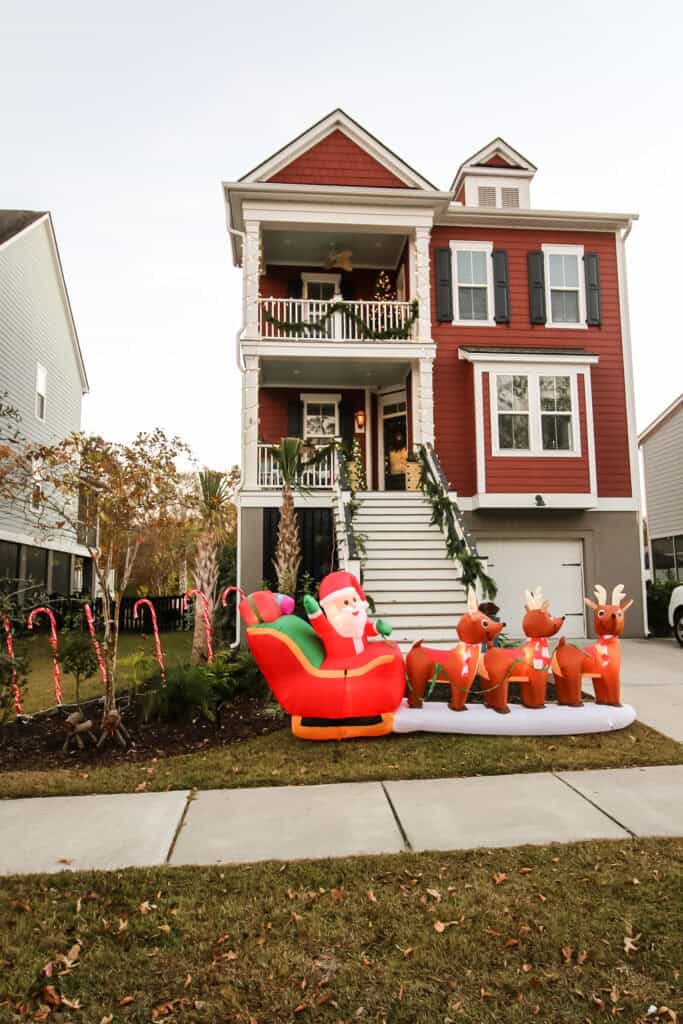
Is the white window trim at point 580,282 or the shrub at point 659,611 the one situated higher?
the white window trim at point 580,282

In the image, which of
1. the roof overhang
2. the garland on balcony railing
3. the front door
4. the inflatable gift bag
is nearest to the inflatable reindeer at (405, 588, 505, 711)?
the inflatable gift bag

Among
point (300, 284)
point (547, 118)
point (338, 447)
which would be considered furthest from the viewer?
point (300, 284)

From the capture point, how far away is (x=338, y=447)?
43.5 ft

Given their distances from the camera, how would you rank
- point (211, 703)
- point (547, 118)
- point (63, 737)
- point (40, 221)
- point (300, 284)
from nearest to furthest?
point (63, 737) < point (211, 703) < point (547, 118) < point (300, 284) < point (40, 221)

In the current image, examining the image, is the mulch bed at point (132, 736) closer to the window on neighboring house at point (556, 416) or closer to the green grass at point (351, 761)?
the green grass at point (351, 761)

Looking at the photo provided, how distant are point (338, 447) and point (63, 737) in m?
8.47

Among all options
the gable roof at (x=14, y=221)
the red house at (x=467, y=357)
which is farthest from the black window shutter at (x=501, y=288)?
the gable roof at (x=14, y=221)

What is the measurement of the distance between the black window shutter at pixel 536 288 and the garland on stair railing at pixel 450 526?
454 cm

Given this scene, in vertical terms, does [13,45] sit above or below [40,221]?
below

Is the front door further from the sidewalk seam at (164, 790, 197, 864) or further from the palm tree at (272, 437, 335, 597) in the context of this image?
the sidewalk seam at (164, 790, 197, 864)

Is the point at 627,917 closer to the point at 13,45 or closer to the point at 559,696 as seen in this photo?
the point at 559,696

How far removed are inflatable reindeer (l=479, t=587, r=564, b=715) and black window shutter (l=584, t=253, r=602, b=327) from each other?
11.2m

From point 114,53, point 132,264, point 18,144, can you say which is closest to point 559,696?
point 114,53

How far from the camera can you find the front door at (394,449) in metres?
16.3
